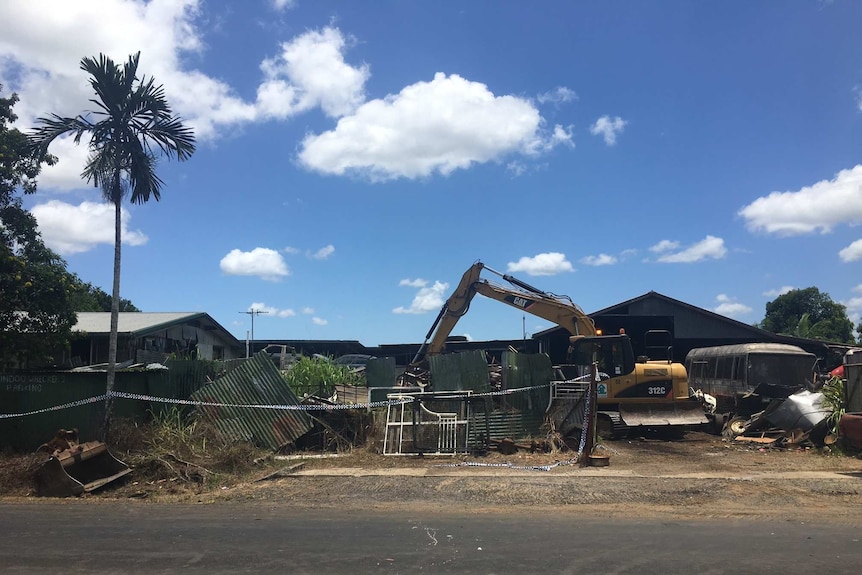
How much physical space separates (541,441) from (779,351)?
11.1m

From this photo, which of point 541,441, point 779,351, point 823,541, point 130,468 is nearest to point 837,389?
point 779,351

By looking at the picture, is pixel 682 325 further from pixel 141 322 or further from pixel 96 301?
pixel 96 301

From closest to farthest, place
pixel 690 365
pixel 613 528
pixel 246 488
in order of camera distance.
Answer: pixel 613 528 < pixel 246 488 < pixel 690 365

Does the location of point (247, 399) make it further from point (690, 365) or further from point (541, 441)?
point (690, 365)

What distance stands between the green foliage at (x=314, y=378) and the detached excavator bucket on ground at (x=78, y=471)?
6.86 m

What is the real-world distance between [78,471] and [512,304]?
12.8 metres

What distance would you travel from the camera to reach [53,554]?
7.08 metres

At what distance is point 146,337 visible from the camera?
85.2 feet

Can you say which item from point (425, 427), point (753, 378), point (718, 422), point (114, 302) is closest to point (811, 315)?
point (753, 378)

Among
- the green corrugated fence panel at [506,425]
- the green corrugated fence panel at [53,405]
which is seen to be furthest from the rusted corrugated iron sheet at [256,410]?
the green corrugated fence panel at [506,425]

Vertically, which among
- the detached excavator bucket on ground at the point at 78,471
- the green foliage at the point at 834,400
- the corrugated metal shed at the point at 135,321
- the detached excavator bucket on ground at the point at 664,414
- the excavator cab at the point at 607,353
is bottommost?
the detached excavator bucket on ground at the point at 78,471

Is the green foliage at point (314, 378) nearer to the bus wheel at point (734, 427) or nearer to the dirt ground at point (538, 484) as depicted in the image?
the dirt ground at point (538, 484)

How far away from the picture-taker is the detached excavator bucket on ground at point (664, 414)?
57.2 feet

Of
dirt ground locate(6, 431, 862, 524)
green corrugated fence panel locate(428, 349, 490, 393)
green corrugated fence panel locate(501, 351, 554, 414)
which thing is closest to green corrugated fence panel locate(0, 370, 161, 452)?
dirt ground locate(6, 431, 862, 524)
